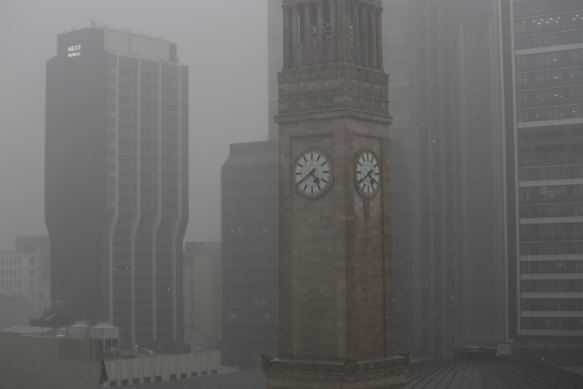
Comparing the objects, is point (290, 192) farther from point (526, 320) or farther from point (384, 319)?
point (526, 320)

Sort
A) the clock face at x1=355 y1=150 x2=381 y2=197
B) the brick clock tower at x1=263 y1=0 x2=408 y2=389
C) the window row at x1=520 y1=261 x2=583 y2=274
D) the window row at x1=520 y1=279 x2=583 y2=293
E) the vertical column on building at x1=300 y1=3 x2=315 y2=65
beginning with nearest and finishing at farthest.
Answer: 1. the brick clock tower at x1=263 y1=0 x2=408 y2=389
2. the clock face at x1=355 y1=150 x2=381 y2=197
3. the vertical column on building at x1=300 y1=3 x2=315 y2=65
4. the window row at x1=520 y1=261 x2=583 y2=274
5. the window row at x1=520 y1=279 x2=583 y2=293

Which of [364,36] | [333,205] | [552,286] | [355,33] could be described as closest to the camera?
[333,205]

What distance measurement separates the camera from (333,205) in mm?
78062

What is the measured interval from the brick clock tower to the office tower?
11953cm

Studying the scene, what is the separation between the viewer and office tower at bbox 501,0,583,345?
193 meters

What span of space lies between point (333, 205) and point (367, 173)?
402 centimetres

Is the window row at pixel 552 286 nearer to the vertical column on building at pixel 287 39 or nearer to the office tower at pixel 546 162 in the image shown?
the office tower at pixel 546 162

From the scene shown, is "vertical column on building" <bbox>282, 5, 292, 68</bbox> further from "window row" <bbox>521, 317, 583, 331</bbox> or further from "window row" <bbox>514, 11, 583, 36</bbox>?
"window row" <bbox>521, 317, 583, 331</bbox>

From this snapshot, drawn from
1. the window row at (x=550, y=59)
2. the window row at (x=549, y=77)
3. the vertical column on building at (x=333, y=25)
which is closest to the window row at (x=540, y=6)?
the window row at (x=550, y=59)

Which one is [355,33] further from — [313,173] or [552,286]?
[552,286]

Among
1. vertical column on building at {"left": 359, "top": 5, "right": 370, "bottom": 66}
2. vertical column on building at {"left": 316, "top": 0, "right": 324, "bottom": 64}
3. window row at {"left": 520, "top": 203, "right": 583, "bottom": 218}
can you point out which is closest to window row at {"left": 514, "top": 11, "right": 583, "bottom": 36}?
window row at {"left": 520, "top": 203, "right": 583, "bottom": 218}

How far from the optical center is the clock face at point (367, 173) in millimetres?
79188

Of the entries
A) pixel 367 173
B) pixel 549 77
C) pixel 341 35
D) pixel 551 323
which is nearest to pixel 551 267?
pixel 551 323

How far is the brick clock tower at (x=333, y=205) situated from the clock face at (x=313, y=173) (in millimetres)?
74
